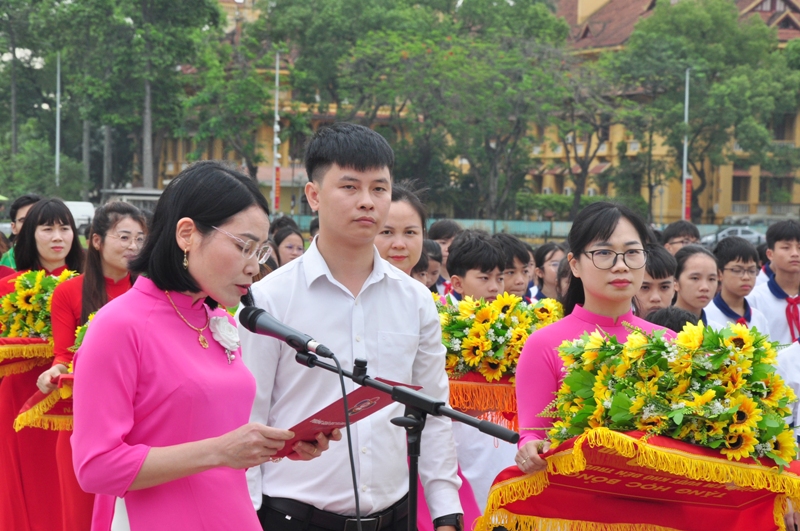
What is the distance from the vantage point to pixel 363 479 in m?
3.17

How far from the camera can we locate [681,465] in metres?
2.98

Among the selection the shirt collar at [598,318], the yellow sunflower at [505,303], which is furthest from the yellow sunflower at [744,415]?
the yellow sunflower at [505,303]

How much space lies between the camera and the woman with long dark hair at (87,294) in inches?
209

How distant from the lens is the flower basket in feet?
15.8

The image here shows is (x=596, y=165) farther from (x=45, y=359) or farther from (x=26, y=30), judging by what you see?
(x=45, y=359)

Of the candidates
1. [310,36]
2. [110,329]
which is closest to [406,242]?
[110,329]

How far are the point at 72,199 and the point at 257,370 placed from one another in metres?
45.8

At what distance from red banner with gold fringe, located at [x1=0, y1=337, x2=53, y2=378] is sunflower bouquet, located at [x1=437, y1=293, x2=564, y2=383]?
246cm

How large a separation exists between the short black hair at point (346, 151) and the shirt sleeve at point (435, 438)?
51cm

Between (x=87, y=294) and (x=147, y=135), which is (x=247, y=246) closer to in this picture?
(x=87, y=294)

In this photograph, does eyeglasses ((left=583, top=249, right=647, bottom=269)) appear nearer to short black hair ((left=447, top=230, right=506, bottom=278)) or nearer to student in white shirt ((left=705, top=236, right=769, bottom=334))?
short black hair ((left=447, top=230, right=506, bottom=278))

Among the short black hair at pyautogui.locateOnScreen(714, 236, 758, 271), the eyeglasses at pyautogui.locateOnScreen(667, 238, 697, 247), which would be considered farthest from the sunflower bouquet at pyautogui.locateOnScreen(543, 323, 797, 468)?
the eyeglasses at pyautogui.locateOnScreen(667, 238, 697, 247)

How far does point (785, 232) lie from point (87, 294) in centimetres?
499

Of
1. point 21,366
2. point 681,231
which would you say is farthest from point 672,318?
point 681,231
